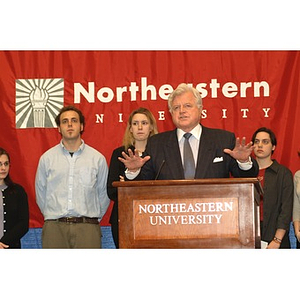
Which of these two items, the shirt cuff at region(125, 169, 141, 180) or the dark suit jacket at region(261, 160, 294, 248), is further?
the dark suit jacket at region(261, 160, 294, 248)

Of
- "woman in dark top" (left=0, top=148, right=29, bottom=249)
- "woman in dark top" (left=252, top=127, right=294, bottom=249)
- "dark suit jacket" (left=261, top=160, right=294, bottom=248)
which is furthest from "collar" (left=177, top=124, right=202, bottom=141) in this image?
"woman in dark top" (left=0, top=148, right=29, bottom=249)

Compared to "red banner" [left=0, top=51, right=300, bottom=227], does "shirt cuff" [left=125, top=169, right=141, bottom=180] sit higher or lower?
lower

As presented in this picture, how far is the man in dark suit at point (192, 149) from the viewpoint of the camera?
3.24 meters

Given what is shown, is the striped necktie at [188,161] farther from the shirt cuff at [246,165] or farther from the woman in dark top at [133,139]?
the woman in dark top at [133,139]

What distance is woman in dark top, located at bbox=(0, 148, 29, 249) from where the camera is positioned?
4.55 m

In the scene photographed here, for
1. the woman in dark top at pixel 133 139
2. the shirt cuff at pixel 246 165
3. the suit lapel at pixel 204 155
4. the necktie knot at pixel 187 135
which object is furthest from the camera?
the woman in dark top at pixel 133 139

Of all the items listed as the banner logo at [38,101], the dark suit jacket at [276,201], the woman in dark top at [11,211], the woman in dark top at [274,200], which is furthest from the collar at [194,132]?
the banner logo at [38,101]

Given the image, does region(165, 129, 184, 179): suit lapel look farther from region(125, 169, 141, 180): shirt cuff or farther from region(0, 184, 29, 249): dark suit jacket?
region(0, 184, 29, 249): dark suit jacket

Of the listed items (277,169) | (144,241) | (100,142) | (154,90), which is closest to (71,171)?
(100,142)

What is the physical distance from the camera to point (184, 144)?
3.36 metres

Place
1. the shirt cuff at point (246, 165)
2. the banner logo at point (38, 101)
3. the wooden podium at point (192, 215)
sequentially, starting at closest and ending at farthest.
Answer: the wooden podium at point (192, 215)
the shirt cuff at point (246, 165)
the banner logo at point (38, 101)

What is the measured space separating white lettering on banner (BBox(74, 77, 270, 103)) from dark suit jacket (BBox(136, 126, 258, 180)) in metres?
1.79

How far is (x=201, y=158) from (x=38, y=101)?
7.71 ft

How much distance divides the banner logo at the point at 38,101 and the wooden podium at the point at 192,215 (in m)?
2.62
